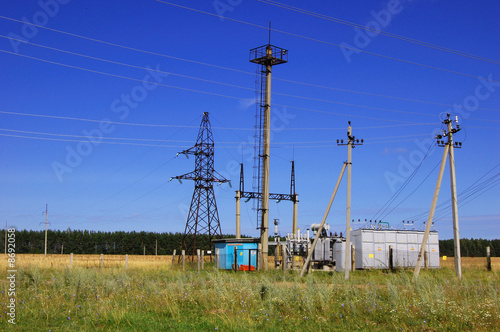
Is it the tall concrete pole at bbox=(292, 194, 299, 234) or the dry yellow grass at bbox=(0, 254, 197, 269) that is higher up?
the tall concrete pole at bbox=(292, 194, 299, 234)

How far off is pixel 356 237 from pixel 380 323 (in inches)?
1034

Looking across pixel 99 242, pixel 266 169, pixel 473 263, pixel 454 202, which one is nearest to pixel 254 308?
pixel 454 202

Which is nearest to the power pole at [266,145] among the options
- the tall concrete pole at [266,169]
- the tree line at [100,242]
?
the tall concrete pole at [266,169]

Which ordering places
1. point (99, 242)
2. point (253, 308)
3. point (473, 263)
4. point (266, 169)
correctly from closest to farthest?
point (253, 308)
point (266, 169)
point (473, 263)
point (99, 242)

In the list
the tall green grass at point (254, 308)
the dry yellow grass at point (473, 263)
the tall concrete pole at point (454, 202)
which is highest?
the tall concrete pole at point (454, 202)

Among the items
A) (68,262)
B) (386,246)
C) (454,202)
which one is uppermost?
(454,202)

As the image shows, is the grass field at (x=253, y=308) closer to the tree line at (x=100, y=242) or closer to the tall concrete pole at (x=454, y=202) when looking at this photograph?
the tall concrete pole at (x=454, y=202)

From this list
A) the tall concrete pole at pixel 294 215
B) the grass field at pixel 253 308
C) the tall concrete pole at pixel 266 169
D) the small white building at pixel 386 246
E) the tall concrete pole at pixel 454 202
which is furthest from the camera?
the tall concrete pole at pixel 294 215

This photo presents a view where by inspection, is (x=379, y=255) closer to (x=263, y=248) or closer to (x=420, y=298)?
(x=263, y=248)

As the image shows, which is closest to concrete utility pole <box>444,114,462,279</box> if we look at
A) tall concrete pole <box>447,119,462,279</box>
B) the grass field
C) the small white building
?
tall concrete pole <box>447,119,462,279</box>

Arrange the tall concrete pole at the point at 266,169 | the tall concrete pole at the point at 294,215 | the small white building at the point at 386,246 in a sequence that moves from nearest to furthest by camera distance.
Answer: the tall concrete pole at the point at 266,169, the small white building at the point at 386,246, the tall concrete pole at the point at 294,215

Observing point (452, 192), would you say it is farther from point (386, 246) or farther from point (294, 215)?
point (294, 215)

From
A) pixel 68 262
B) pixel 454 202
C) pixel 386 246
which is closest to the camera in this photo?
pixel 454 202

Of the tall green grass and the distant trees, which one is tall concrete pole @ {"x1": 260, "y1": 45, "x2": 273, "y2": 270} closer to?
the tall green grass
